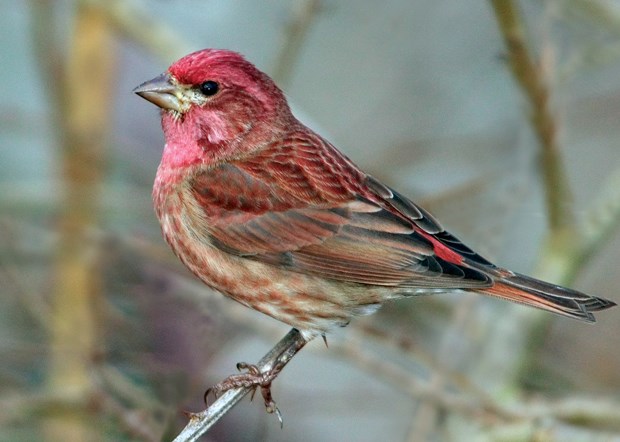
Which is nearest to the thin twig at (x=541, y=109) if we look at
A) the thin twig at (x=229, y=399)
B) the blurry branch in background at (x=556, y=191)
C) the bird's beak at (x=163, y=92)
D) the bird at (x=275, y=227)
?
the blurry branch in background at (x=556, y=191)

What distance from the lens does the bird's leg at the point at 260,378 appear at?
16.8 feet

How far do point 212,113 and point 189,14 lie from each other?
349cm

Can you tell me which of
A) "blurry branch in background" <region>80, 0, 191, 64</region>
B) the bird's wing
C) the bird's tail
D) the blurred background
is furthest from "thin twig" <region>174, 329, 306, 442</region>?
"blurry branch in background" <region>80, 0, 191, 64</region>

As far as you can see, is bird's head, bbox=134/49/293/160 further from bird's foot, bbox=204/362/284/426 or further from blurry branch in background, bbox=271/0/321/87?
blurry branch in background, bbox=271/0/321/87

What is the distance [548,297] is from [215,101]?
1.75 metres

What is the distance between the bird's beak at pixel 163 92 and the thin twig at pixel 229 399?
1.18 m

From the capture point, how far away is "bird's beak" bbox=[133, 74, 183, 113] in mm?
5340

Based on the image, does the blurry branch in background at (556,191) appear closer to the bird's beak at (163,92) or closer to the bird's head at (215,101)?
the bird's head at (215,101)

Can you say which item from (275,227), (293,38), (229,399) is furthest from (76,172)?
(229,399)

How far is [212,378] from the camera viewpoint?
21.3 feet

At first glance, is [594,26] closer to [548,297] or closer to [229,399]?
[548,297]

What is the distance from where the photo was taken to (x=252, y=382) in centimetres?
514

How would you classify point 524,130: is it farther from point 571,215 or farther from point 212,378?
point 212,378

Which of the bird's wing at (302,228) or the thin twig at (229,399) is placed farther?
the bird's wing at (302,228)
